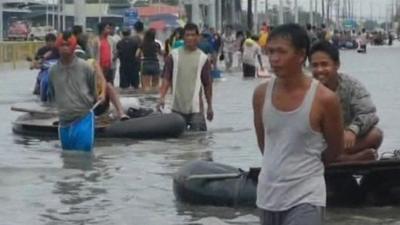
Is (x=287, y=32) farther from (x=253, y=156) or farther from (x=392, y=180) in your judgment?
(x=253, y=156)

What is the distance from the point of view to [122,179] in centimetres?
1229

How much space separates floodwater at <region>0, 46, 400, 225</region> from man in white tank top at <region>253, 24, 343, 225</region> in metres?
3.82

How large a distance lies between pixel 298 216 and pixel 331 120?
50cm

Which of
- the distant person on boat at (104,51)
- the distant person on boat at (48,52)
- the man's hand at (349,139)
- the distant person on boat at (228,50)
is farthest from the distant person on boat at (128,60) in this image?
the man's hand at (349,139)

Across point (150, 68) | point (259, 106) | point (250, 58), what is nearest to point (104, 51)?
point (150, 68)

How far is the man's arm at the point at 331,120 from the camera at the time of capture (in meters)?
5.84

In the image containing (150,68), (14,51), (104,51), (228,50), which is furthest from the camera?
(14,51)

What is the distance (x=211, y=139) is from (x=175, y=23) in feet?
132

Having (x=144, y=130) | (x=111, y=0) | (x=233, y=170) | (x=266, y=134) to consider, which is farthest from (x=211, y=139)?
(x=111, y=0)

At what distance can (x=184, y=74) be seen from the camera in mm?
14336

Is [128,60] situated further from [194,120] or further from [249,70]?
[194,120]

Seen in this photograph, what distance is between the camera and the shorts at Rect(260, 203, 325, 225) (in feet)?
18.9

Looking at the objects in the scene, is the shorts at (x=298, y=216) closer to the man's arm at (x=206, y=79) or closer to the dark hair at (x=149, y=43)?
the man's arm at (x=206, y=79)

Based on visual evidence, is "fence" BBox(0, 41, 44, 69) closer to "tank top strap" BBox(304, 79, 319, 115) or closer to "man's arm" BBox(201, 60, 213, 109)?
"man's arm" BBox(201, 60, 213, 109)
